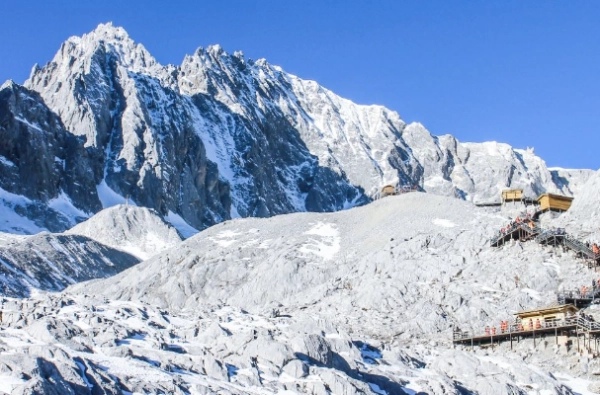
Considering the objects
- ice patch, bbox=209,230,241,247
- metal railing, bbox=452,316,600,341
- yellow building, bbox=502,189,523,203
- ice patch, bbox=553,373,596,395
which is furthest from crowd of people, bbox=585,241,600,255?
ice patch, bbox=209,230,241,247

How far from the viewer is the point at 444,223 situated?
4139 inches

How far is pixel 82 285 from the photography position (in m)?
107

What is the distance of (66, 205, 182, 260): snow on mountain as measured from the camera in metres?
170

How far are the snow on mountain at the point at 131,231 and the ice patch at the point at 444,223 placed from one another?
2826 inches

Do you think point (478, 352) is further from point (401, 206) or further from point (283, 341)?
point (401, 206)

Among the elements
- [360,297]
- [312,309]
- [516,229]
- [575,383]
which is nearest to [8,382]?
[575,383]

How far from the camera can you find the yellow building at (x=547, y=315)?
6600 cm

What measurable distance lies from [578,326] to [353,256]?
33.8 m

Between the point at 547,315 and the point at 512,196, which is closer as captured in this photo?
the point at 547,315

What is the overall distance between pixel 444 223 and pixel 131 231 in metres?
87.1

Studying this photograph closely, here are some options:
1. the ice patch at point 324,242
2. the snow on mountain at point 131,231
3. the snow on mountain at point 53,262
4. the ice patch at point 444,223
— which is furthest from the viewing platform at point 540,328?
the snow on mountain at point 131,231

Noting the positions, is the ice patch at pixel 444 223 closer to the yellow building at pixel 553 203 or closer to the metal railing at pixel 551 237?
the yellow building at pixel 553 203

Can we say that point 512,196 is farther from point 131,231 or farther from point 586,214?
point 131,231

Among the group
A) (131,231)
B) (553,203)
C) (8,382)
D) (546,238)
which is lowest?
(8,382)
